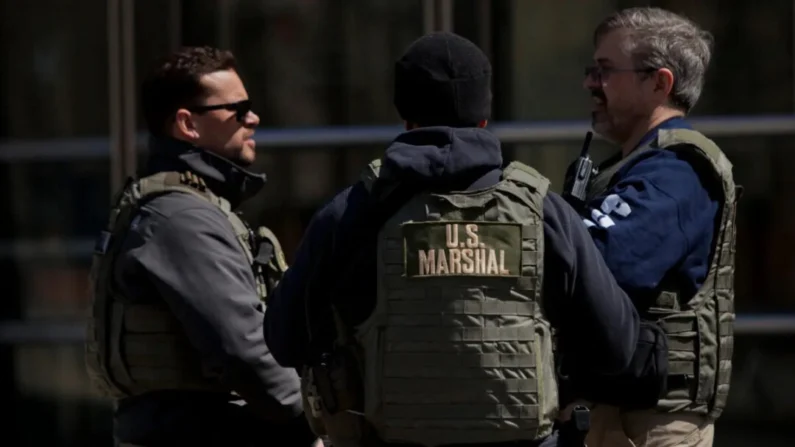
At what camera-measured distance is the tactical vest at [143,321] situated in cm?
399

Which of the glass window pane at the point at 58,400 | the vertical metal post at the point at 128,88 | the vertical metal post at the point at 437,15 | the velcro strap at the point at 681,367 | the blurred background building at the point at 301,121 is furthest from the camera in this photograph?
the glass window pane at the point at 58,400

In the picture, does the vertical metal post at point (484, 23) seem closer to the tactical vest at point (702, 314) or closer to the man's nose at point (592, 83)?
the man's nose at point (592, 83)

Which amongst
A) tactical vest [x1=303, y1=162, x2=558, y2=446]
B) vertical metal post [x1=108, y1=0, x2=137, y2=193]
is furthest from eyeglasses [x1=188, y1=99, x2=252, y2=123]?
vertical metal post [x1=108, y1=0, x2=137, y2=193]

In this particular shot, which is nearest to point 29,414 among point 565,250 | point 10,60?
point 10,60

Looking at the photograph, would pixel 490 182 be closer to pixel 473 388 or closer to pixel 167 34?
pixel 473 388

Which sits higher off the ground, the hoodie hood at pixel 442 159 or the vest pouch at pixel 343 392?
the hoodie hood at pixel 442 159

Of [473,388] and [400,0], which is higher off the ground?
[400,0]

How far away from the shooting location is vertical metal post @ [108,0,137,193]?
6.73 metres

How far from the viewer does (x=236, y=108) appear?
432 centimetres

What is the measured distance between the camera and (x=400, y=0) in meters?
6.52

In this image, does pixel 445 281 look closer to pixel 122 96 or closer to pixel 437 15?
pixel 437 15

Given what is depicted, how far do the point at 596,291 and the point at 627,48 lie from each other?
3.47 feet

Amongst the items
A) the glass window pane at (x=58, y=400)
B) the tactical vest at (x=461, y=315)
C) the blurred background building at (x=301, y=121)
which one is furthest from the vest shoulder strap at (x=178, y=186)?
the glass window pane at (x=58, y=400)

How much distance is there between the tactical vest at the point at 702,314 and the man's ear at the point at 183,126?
1.23m
